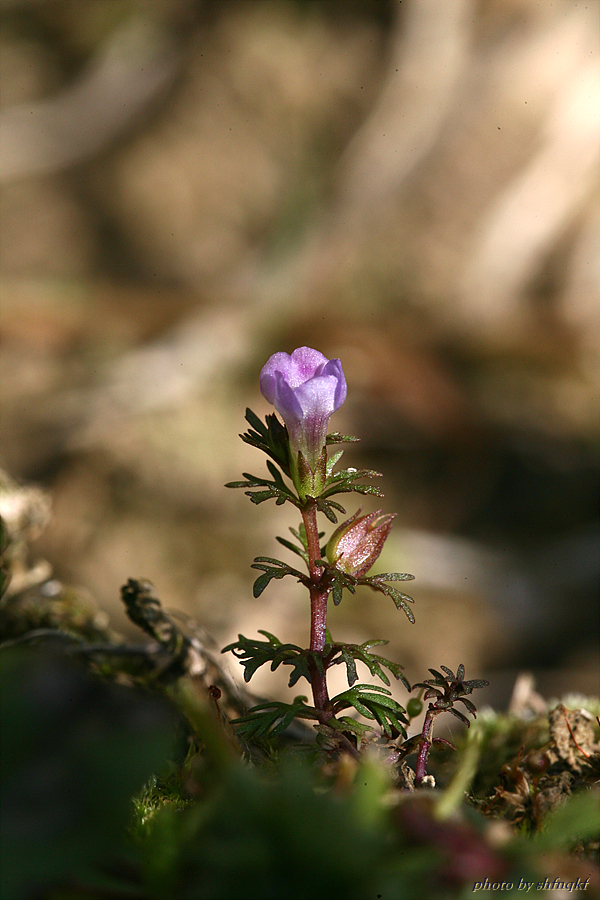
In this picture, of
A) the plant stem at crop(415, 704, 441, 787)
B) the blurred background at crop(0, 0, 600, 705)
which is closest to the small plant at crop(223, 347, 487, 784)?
the plant stem at crop(415, 704, 441, 787)

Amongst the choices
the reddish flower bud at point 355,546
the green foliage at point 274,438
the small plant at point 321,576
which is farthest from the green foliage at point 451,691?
the green foliage at point 274,438

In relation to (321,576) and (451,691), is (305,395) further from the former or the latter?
(451,691)

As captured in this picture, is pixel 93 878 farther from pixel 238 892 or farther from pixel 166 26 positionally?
pixel 166 26

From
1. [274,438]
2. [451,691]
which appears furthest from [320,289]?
[451,691]

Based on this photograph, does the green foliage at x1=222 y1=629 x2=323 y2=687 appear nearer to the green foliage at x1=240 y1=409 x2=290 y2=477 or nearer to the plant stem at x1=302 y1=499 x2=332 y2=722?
the plant stem at x1=302 y1=499 x2=332 y2=722

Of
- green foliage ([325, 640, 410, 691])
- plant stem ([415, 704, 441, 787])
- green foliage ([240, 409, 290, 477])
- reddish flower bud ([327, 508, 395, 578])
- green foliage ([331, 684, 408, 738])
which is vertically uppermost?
green foliage ([240, 409, 290, 477])

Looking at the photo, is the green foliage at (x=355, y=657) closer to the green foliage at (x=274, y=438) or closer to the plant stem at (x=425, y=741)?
the plant stem at (x=425, y=741)

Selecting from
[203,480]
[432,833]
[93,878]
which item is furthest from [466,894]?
[203,480]
